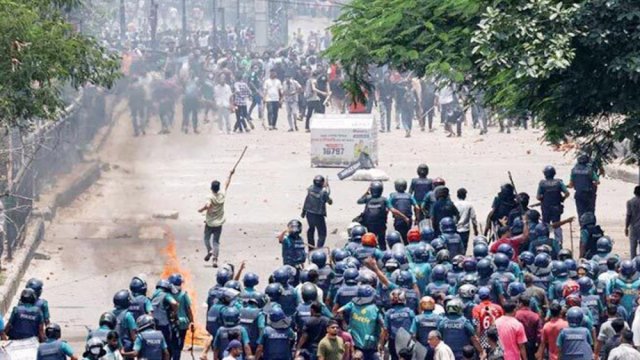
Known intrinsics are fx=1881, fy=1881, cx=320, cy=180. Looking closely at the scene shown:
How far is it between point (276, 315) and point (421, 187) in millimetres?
8482

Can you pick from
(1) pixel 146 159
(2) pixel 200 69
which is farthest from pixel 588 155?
(2) pixel 200 69

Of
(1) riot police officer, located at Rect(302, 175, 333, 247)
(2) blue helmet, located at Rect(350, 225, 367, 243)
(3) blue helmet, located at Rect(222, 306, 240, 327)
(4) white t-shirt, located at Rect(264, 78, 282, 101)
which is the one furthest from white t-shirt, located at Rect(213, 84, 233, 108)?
(3) blue helmet, located at Rect(222, 306, 240, 327)

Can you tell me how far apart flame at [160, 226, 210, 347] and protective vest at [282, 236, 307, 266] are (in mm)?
1353

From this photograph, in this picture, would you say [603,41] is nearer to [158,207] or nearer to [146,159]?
[158,207]

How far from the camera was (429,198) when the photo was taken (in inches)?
1014

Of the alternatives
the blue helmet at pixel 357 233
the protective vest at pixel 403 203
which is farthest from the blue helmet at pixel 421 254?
the protective vest at pixel 403 203

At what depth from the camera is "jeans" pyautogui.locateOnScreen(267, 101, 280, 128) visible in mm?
45312

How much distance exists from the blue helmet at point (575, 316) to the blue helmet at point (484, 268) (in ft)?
6.47

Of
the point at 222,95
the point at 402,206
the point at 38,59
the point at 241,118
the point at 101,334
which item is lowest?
the point at 101,334

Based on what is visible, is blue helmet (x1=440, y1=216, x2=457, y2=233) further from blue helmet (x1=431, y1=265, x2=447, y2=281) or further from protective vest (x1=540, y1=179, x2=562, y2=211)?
blue helmet (x1=431, y1=265, x2=447, y2=281)

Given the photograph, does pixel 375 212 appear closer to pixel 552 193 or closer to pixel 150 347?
pixel 552 193

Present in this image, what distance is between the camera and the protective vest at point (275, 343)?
18.4m

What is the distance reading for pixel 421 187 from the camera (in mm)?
26516

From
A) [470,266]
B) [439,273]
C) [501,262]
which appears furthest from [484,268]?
[439,273]
